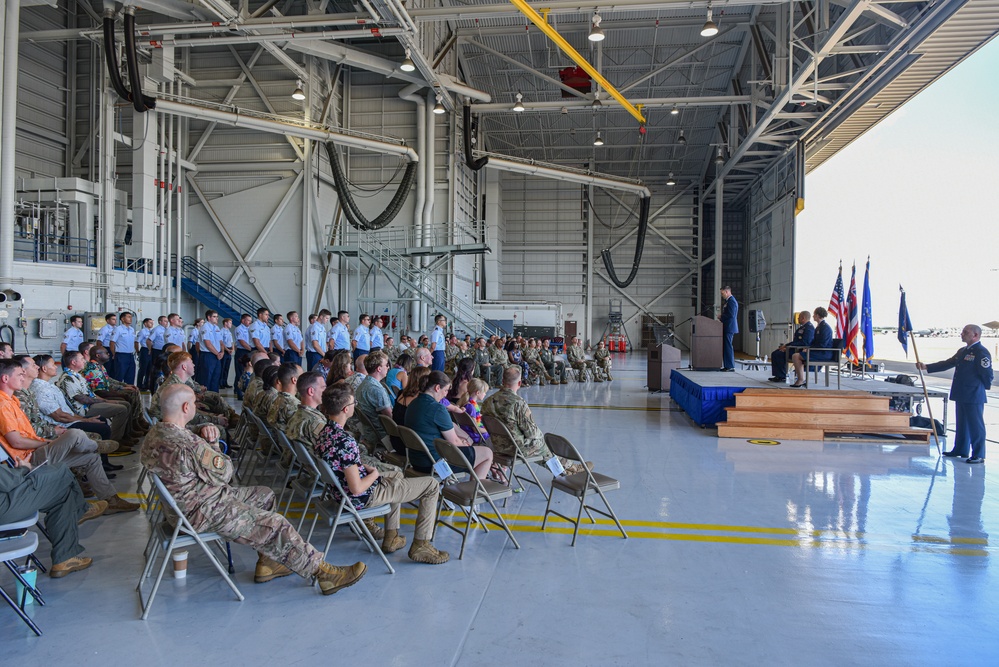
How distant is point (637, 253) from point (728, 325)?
1726cm

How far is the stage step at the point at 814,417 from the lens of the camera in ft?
26.5

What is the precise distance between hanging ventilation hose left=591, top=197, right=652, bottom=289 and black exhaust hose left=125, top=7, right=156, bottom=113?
762 inches

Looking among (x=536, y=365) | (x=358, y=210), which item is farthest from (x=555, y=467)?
(x=358, y=210)

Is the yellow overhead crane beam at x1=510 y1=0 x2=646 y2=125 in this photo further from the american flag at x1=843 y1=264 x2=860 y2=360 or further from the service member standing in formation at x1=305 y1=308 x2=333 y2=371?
the american flag at x1=843 y1=264 x2=860 y2=360

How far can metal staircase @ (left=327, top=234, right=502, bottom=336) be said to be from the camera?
18688 millimetres

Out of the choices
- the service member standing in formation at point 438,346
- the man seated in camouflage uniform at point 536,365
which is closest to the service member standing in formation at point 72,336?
the service member standing in formation at point 438,346

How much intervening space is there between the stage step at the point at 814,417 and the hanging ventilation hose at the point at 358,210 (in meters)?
13.5

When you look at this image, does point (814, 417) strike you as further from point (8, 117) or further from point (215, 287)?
point (215, 287)

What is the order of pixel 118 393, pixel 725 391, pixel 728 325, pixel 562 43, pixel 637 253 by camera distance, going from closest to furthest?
pixel 118 393 → pixel 725 391 → pixel 728 325 → pixel 562 43 → pixel 637 253

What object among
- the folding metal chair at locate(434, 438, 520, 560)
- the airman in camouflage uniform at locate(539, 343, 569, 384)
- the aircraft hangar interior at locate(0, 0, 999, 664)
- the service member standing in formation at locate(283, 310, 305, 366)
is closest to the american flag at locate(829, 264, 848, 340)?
the aircraft hangar interior at locate(0, 0, 999, 664)

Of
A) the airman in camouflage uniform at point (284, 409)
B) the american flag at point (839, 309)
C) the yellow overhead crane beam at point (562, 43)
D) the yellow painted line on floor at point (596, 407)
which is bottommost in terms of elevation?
the yellow painted line on floor at point (596, 407)

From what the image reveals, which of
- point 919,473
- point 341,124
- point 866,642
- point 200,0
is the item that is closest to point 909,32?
point 919,473

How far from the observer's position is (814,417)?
26.9 ft

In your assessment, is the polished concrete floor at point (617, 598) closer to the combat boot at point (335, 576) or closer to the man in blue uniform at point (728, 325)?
the combat boot at point (335, 576)
